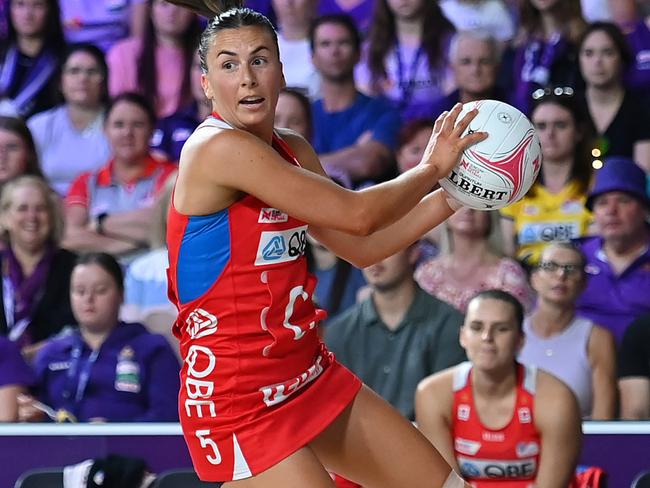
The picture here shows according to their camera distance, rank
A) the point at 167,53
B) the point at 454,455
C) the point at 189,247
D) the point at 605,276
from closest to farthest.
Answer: the point at 189,247
the point at 454,455
the point at 605,276
the point at 167,53

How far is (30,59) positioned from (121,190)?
110 cm

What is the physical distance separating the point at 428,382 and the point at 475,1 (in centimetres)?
256

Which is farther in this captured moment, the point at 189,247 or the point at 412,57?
the point at 412,57

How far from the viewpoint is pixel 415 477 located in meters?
3.33

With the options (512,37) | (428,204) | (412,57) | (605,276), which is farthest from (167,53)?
(428,204)

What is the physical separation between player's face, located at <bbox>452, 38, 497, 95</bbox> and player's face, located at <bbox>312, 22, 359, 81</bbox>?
0.59 meters

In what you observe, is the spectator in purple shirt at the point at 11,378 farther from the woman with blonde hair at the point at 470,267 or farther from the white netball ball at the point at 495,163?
the white netball ball at the point at 495,163

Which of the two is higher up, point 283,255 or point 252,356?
point 283,255

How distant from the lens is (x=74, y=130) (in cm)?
712

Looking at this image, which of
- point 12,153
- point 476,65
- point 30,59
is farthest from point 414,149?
point 30,59

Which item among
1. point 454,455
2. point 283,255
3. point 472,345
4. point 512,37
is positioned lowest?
point 454,455

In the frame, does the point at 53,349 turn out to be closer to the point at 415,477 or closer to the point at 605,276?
the point at 605,276

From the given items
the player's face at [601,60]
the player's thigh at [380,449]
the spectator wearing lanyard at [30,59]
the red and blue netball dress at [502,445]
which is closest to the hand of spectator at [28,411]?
the red and blue netball dress at [502,445]

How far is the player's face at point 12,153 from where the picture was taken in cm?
675
